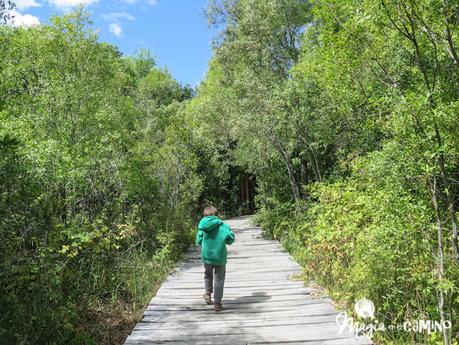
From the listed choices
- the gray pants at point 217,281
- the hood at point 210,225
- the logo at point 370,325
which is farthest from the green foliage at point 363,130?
the hood at point 210,225

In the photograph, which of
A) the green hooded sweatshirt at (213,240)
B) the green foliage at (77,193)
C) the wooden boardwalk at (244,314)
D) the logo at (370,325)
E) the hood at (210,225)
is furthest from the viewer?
the hood at (210,225)

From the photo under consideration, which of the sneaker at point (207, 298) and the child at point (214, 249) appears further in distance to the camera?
the sneaker at point (207, 298)

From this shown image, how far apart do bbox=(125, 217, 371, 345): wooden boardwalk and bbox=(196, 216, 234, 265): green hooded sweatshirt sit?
701mm

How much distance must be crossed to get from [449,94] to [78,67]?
978 centimetres

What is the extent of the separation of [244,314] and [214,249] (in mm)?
946

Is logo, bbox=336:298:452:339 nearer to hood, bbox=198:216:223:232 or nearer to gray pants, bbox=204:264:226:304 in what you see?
gray pants, bbox=204:264:226:304

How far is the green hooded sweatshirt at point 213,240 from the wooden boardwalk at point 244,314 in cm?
70

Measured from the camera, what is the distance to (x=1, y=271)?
170 inches

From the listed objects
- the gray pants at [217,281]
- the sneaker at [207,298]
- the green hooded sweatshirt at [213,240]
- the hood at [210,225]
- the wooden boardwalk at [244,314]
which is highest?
the hood at [210,225]

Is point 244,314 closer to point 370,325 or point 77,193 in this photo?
point 370,325

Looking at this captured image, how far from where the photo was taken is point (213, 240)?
6.15 metres

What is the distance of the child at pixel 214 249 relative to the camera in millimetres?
5963

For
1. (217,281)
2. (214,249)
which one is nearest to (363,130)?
(214,249)

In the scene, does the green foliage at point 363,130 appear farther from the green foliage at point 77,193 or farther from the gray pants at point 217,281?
the green foliage at point 77,193
